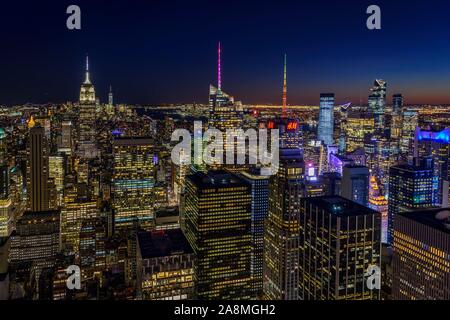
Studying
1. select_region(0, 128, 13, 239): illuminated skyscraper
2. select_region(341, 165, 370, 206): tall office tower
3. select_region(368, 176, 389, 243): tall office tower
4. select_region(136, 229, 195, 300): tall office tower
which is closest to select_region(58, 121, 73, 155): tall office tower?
select_region(0, 128, 13, 239): illuminated skyscraper

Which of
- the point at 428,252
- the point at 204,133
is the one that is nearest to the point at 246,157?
the point at 204,133

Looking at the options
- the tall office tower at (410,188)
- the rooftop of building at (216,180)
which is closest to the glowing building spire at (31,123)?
the rooftop of building at (216,180)

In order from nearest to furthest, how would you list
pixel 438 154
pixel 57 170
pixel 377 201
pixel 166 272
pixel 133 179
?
pixel 166 272 → pixel 377 201 → pixel 438 154 → pixel 133 179 → pixel 57 170

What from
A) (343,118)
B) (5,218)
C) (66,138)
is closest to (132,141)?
(66,138)

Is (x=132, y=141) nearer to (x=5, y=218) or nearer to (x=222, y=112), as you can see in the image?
(x=222, y=112)

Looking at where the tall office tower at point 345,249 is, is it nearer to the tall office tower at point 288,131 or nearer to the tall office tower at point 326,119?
the tall office tower at point 288,131

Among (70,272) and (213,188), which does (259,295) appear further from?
(70,272)

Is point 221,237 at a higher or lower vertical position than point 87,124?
lower
